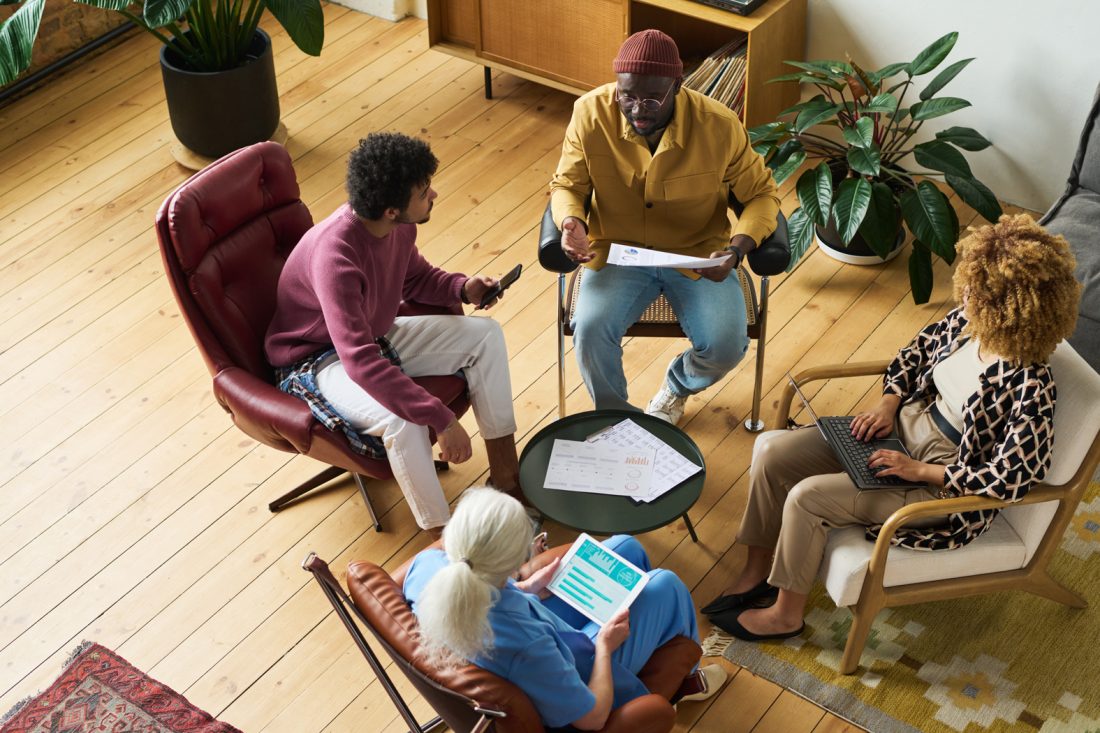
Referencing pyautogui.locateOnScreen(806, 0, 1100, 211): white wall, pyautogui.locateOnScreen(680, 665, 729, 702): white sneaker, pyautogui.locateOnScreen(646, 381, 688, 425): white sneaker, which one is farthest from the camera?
pyautogui.locateOnScreen(806, 0, 1100, 211): white wall

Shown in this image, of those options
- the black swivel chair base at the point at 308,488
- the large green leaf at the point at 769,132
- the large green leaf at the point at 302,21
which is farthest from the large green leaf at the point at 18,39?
the large green leaf at the point at 769,132

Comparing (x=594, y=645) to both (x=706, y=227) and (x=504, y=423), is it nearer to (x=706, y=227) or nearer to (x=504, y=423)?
(x=504, y=423)

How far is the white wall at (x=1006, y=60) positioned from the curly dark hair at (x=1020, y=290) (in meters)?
1.70

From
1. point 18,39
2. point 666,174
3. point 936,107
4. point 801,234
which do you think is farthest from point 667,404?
point 18,39

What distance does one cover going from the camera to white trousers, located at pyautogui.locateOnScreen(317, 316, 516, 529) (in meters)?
3.08

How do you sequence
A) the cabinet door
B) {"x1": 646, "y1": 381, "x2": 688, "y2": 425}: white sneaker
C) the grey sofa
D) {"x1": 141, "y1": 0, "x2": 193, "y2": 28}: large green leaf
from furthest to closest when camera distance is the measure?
the cabinet door, {"x1": 141, "y1": 0, "x2": 193, "y2": 28}: large green leaf, {"x1": 646, "y1": 381, "x2": 688, "y2": 425}: white sneaker, the grey sofa

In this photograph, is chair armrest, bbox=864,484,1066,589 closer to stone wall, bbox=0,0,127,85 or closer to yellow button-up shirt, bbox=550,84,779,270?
yellow button-up shirt, bbox=550,84,779,270

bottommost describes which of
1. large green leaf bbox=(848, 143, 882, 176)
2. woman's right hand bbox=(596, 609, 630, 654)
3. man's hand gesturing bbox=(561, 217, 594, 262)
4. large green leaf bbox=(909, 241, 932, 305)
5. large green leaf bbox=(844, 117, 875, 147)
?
large green leaf bbox=(909, 241, 932, 305)

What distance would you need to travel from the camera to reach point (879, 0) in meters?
4.30

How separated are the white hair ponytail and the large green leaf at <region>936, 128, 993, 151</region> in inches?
98.2

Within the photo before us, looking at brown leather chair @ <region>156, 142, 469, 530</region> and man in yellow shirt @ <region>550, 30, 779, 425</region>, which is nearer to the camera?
brown leather chair @ <region>156, 142, 469, 530</region>

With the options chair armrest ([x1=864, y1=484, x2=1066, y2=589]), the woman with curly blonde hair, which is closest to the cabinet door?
the woman with curly blonde hair

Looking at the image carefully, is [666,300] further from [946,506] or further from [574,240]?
[946,506]

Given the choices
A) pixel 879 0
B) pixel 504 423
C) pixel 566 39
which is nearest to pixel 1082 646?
pixel 504 423
